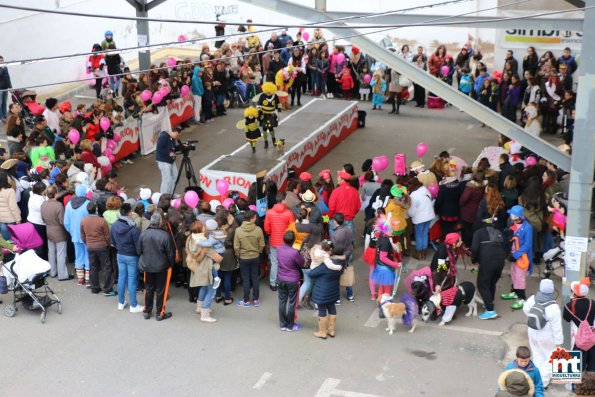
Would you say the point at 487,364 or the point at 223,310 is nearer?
the point at 487,364

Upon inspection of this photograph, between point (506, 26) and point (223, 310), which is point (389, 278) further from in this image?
point (506, 26)

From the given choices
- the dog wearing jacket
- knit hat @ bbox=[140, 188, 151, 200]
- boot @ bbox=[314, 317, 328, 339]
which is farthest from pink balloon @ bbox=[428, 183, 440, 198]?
knit hat @ bbox=[140, 188, 151, 200]

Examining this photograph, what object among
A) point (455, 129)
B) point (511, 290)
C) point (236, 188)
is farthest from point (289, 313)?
point (455, 129)

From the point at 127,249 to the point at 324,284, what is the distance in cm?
280

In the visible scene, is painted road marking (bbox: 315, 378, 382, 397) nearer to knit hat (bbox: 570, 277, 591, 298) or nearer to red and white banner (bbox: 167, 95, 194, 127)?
knit hat (bbox: 570, 277, 591, 298)

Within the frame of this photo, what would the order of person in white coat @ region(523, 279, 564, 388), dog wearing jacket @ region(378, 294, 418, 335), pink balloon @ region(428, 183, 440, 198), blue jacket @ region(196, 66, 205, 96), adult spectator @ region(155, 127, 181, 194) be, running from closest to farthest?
1. person in white coat @ region(523, 279, 564, 388)
2. dog wearing jacket @ region(378, 294, 418, 335)
3. pink balloon @ region(428, 183, 440, 198)
4. adult spectator @ region(155, 127, 181, 194)
5. blue jacket @ region(196, 66, 205, 96)

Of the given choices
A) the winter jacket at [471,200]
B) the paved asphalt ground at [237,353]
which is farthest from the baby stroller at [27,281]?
the winter jacket at [471,200]

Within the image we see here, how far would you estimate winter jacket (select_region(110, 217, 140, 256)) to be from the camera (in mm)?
12031

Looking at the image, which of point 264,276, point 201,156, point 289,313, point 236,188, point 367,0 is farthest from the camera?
point 367,0

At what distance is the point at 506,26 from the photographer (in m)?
11.1

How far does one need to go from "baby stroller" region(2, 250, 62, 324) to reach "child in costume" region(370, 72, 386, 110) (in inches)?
471

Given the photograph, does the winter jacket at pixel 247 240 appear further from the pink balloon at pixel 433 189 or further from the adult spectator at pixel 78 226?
the pink balloon at pixel 433 189

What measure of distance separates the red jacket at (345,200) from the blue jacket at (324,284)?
2569 mm

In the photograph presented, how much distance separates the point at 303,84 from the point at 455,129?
4.49 metres
